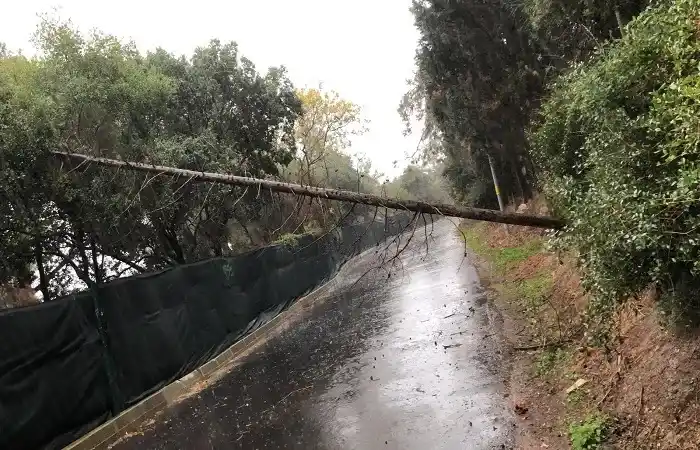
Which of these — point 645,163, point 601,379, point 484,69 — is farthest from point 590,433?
point 484,69

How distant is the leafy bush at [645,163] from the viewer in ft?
11.1

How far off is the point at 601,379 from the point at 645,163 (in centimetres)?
208

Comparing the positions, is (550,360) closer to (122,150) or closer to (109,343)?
(109,343)

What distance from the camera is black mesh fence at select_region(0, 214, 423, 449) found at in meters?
6.47

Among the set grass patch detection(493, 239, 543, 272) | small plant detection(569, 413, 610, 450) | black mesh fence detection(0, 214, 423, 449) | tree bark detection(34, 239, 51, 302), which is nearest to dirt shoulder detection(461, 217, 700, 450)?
small plant detection(569, 413, 610, 450)

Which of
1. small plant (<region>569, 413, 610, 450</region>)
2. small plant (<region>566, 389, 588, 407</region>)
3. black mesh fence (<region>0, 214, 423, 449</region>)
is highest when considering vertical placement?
black mesh fence (<region>0, 214, 423, 449</region>)

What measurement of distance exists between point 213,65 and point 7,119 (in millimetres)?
8752

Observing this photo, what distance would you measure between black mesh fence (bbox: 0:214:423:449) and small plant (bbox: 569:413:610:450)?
3.01m

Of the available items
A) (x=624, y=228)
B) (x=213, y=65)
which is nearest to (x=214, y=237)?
(x=213, y=65)

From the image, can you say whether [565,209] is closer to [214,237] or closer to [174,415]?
[174,415]

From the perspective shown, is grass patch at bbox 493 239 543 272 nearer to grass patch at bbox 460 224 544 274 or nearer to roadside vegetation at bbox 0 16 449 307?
grass patch at bbox 460 224 544 274

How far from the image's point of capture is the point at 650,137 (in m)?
3.78

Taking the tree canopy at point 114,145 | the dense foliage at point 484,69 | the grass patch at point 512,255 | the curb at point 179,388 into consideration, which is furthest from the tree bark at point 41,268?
the dense foliage at point 484,69

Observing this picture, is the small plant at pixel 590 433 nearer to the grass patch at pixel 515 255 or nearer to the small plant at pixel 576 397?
the small plant at pixel 576 397
